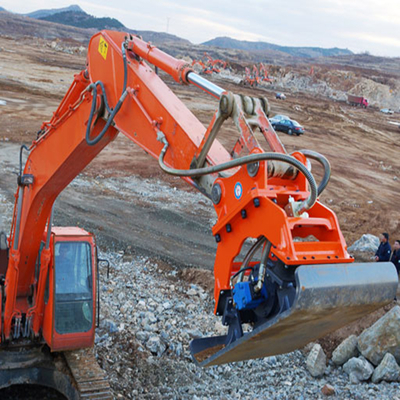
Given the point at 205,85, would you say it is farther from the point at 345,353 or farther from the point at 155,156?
the point at 345,353

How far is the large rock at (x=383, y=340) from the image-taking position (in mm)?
7848

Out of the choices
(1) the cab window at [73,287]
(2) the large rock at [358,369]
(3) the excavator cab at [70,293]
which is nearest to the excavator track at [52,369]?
(3) the excavator cab at [70,293]

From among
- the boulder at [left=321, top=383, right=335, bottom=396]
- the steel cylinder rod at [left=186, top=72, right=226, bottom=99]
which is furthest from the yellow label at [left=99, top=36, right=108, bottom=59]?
the boulder at [left=321, top=383, right=335, bottom=396]

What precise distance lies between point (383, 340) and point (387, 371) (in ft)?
1.90

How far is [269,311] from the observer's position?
316 centimetres

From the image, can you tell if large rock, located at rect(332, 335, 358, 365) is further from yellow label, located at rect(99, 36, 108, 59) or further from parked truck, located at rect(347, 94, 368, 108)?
parked truck, located at rect(347, 94, 368, 108)

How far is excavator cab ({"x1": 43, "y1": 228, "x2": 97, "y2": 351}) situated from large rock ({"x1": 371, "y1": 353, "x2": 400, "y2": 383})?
4.39m

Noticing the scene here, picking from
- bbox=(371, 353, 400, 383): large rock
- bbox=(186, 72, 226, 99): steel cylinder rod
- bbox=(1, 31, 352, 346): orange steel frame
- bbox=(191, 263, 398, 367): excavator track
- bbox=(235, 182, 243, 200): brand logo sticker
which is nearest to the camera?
bbox=(191, 263, 398, 367): excavator track

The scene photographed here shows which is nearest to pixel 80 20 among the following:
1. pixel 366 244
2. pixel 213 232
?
pixel 366 244

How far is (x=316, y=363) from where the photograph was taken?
7.71 metres

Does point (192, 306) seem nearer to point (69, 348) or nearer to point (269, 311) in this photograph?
point (69, 348)

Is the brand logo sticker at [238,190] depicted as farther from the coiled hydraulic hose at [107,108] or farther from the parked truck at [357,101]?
the parked truck at [357,101]

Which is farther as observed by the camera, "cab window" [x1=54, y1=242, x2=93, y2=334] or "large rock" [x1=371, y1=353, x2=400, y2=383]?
"large rock" [x1=371, y1=353, x2=400, y2=383]

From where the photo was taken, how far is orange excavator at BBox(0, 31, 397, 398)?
301cm
